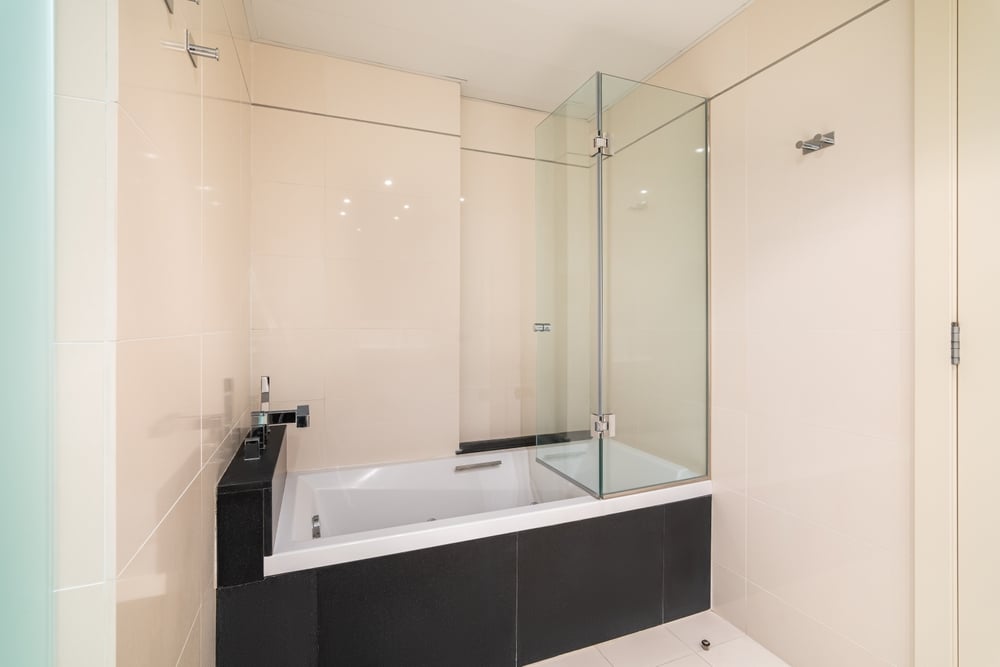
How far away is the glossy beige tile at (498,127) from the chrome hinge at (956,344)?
84.9 inches

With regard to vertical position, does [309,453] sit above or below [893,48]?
below

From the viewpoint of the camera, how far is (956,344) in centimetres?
113

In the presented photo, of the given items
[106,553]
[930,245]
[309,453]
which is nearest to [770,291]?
[930,245]

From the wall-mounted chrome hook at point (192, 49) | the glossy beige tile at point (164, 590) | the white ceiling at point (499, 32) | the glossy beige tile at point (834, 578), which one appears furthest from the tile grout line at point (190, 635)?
the white ceiling at point (499, 32)

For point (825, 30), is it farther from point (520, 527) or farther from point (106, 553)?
point (106, 553)

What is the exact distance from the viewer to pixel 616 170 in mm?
1866

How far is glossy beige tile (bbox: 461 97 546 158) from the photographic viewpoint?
252 centimetres

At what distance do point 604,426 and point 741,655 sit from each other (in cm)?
96

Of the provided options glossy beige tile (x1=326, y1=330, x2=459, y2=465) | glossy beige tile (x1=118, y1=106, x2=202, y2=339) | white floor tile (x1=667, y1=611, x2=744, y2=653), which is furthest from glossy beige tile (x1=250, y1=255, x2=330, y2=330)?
white floor tile (x1=667, y1=611, x2=744, y2=653)

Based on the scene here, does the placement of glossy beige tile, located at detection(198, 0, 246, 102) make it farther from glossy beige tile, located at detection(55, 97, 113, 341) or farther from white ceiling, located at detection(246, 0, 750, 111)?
glossy beige tile, located at detection(55, 97, 113, 341)

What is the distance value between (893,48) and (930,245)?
2.03 feet

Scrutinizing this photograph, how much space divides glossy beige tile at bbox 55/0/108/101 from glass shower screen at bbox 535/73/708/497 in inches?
63.6

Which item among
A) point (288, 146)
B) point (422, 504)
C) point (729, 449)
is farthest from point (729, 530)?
point (288, 146)

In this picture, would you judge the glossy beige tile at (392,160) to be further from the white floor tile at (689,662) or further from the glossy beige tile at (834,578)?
the white floor tile at (689,662)
